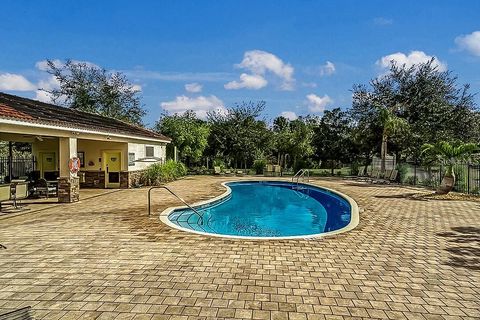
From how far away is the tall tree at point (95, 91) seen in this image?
34625 millimetres

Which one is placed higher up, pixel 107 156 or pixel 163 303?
pixel 107 156

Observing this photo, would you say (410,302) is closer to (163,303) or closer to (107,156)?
(163,303)

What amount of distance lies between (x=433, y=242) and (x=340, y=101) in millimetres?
25329

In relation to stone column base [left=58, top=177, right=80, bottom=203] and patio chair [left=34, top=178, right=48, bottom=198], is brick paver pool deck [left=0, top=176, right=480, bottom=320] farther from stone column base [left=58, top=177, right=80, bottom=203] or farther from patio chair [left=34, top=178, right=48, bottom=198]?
patio chair [left=34, top=178, right=48, bottom=198]

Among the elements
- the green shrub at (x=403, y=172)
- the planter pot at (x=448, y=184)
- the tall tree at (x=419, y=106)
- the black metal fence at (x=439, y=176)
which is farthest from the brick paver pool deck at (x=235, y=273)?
the tall tree at (x=419, y=106)

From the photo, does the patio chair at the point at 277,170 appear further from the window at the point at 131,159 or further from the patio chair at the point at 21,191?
the patio chair at the point at 21,191

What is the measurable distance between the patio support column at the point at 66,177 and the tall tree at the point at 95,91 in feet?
83.6

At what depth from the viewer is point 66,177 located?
38.6 ft

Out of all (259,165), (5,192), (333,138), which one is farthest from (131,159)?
(333,138)

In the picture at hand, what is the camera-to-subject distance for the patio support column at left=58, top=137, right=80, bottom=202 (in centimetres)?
1181

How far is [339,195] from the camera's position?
14.5 m

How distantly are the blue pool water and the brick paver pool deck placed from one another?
2233 mm

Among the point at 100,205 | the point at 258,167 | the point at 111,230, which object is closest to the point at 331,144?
the point at 258,167

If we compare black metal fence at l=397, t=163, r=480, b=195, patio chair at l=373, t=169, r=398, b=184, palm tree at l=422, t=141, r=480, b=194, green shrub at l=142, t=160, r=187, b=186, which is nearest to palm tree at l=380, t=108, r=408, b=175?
patio chair at l=373, t=169, r=398, b=184
